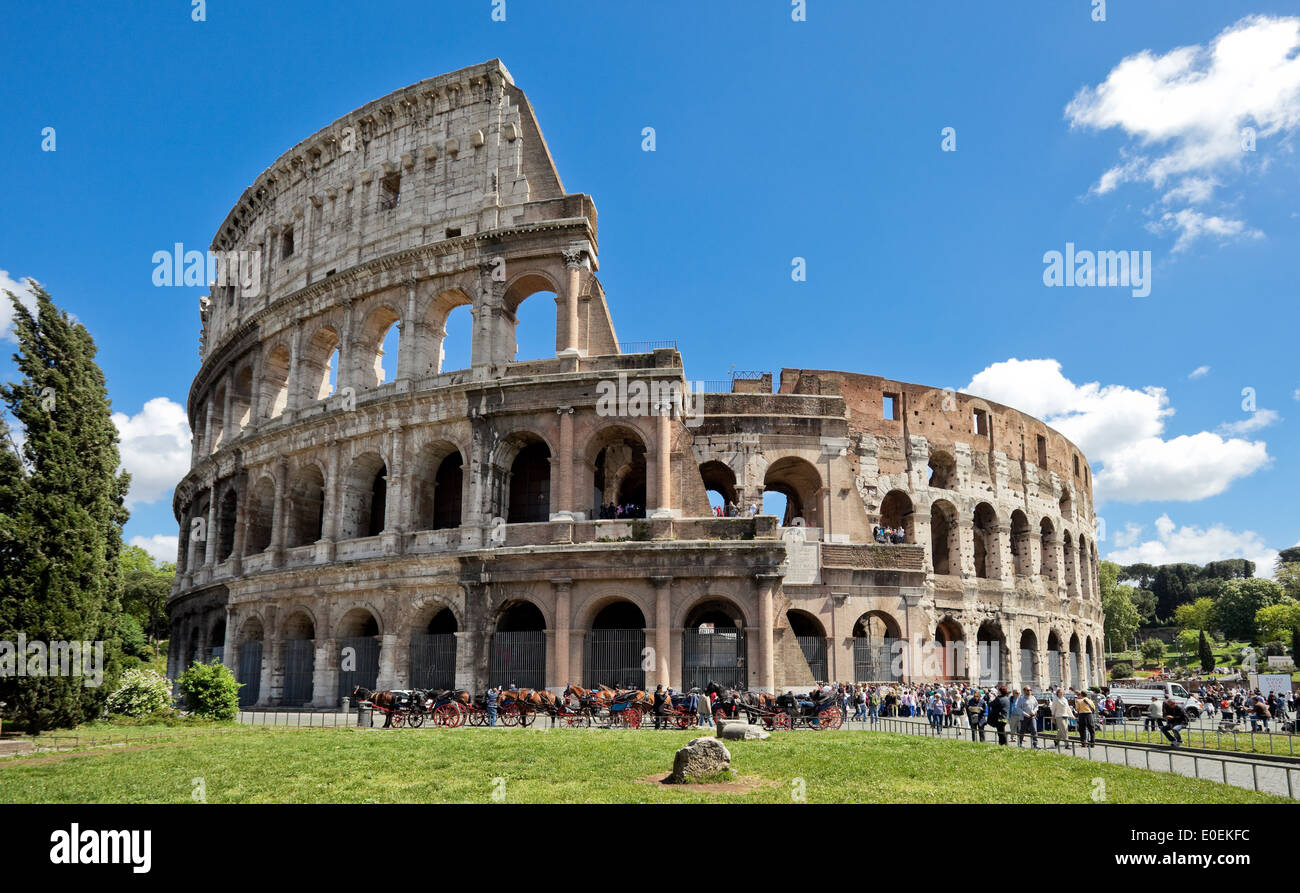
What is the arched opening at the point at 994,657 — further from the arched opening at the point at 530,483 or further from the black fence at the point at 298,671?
the black fence at the point at 298,671

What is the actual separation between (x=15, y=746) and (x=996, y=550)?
107 ft

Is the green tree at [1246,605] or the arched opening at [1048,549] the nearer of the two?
the arched opening at [1048,549]

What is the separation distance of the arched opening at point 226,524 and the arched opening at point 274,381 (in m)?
3.34

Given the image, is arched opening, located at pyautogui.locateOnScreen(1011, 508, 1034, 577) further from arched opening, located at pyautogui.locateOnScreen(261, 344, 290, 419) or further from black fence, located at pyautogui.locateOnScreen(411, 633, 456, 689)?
arched opening, located at pyautogui.locateOnScreen(261, 344, 290, 419)

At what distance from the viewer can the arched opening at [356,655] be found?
26188 millimetres

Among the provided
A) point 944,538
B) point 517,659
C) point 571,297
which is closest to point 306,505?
point 517,659

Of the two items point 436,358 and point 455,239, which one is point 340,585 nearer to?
point 436,358

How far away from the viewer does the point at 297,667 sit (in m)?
27.8

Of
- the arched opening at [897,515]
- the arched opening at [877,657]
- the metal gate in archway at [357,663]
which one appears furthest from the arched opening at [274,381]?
the arched opening at [897,515]

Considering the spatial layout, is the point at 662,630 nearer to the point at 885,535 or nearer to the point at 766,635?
the point at 766,635

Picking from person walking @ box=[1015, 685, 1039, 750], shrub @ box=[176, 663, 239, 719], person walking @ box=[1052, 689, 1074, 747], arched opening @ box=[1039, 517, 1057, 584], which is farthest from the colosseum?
person walking @ box=[1052, 689, 1074, 747]

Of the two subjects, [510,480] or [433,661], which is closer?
[433,661]

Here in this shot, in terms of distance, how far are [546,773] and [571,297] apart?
55.4 feet

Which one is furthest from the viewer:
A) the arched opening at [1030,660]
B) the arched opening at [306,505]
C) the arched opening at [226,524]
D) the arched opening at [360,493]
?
the arched opening at [1030,660]
